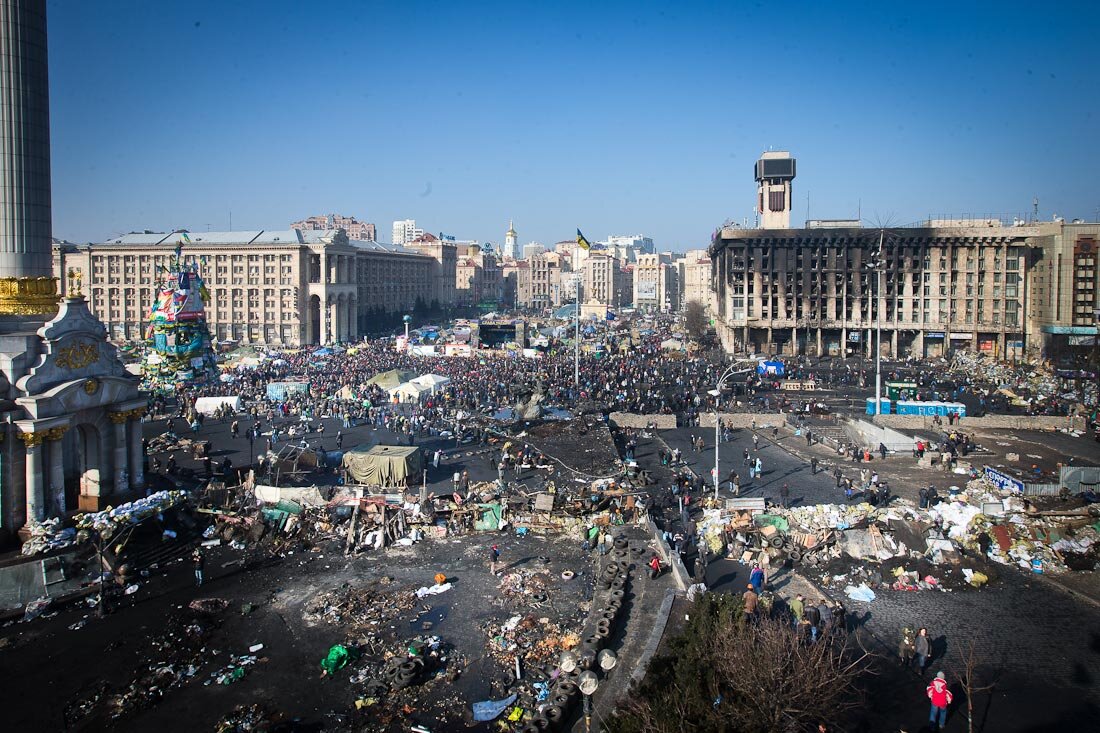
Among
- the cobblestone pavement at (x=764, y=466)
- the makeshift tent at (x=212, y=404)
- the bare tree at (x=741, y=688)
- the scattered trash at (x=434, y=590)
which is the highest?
the makeshift tent at (x=212, y=404)

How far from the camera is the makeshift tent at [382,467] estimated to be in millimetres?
26641

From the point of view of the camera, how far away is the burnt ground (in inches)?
548

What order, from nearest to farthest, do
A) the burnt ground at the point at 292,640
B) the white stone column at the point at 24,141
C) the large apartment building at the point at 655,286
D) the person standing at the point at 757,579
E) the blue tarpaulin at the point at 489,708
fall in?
the blue tarpaulin at the point at 489,708, the burnt ground at the point at 292,640, the person standing at the point at 757,579, the white stone column at the point at 24,141, the large apartment building at the point at 655,286

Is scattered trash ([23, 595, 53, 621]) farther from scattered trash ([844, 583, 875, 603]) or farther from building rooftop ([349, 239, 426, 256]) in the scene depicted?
building rooftop ([349, 239, 426, 256])

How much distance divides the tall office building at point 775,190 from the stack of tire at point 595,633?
7700 centimetres

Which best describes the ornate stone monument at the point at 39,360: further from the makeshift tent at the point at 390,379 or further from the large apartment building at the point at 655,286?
the large apartment building at the point at 655,286

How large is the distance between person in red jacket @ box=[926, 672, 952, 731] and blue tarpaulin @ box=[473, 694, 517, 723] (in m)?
7.22

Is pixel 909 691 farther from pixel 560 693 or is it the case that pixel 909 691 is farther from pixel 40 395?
pixel 40 395

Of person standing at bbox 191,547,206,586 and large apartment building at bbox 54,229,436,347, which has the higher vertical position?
large apartment building at bbox 54,229,436,347

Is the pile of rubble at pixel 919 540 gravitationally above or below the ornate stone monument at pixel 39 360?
below

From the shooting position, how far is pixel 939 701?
1252 centimetres

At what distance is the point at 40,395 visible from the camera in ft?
71.2

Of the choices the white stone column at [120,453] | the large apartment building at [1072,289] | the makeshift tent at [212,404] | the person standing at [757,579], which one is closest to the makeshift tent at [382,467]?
the white stone column at [120,453]

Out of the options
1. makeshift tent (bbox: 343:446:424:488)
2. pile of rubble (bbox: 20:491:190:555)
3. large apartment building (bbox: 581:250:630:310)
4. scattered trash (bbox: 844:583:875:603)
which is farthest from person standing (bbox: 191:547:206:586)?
large apartment building (bbox: 581:250:630:310)
